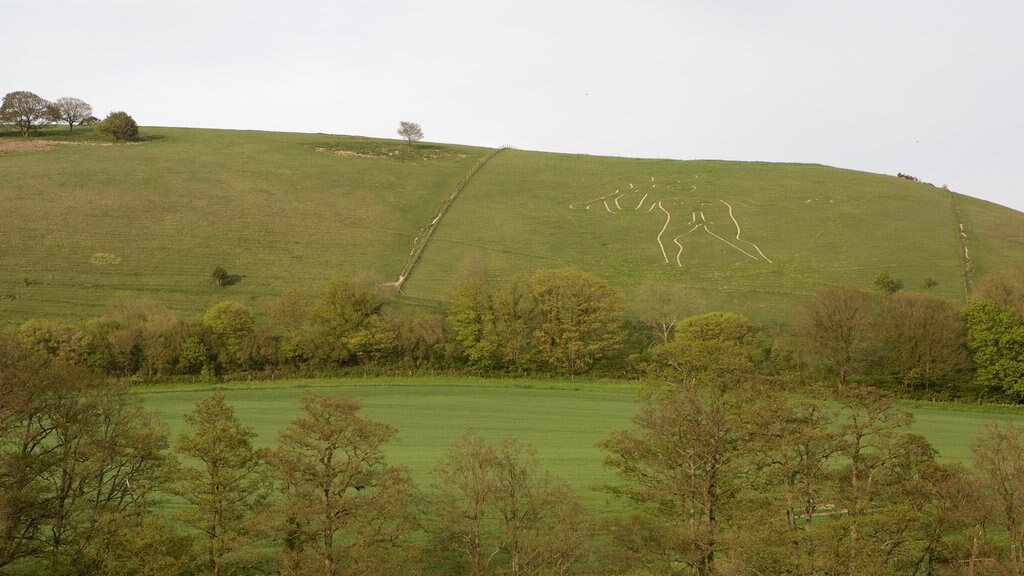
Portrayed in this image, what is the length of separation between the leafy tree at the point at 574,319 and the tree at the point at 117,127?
86182 millimetres

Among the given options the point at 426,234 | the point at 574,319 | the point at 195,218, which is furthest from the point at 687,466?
the point at 195,218

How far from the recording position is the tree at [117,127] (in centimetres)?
12675

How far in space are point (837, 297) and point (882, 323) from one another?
4108 mm

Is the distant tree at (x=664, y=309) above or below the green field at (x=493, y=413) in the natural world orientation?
above

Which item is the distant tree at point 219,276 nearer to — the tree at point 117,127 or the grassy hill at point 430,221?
the grassy hill at point 430,221

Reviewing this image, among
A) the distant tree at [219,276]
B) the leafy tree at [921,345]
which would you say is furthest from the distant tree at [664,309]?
the distant tree at [219,276]

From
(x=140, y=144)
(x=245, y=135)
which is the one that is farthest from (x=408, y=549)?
(x=245, y=135)

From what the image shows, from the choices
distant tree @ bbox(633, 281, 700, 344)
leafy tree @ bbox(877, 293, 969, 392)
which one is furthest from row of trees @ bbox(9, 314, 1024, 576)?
distant tree @ bbox(633, 281, 700, 344)

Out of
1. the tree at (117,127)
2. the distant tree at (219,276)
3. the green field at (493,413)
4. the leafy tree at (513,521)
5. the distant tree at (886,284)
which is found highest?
the tree at (117,127)

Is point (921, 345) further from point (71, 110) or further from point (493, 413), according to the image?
point (71, 110)

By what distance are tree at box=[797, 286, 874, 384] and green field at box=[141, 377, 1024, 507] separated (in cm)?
653

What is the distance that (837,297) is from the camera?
225 feet

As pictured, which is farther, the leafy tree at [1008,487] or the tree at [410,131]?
the tree at [410,131]

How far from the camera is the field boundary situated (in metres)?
88.7
